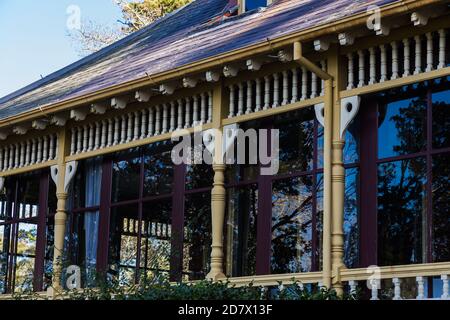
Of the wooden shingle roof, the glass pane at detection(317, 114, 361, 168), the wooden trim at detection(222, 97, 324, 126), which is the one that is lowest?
the glass pane at detection(317, 114, 361, 168)

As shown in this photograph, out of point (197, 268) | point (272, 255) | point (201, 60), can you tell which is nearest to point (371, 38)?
point (201, 60)

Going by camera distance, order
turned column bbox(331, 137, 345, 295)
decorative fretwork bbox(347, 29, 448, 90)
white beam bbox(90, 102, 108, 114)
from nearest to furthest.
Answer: decorative fretwork bbox(347, 29, 448, 90), turned column bbox(331, 137, 345, 295), white beam bbox(90, 102, 108, 114)

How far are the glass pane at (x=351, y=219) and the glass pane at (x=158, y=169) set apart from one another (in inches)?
127

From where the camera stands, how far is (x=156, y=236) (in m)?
14.8

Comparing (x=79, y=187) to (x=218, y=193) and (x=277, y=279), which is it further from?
(x=277, y=279)

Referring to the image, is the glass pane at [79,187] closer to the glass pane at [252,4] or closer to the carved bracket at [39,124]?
the carved bracket at [39,124]

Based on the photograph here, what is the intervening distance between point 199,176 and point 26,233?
441 cm

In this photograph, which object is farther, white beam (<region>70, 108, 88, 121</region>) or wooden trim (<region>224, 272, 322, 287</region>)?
white beam (<region>70, 108, 88, 121</region>)

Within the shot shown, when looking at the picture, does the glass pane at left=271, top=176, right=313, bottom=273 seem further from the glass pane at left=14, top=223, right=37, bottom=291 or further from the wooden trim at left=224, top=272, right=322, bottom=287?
the glass pane at left=14, top=223, right=37, bottom=291

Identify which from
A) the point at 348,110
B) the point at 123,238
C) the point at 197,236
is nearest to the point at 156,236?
the point at 123,238

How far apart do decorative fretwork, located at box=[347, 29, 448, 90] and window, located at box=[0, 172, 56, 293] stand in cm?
655

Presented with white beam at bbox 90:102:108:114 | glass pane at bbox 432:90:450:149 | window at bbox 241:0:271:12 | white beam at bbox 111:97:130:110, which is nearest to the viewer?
glass pane at bbox 432:90:450:149

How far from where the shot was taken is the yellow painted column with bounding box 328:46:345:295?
11.6 meters

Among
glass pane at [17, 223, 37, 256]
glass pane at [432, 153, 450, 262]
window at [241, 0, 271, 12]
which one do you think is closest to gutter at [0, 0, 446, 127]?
glass pane at [432, 153, 450, 262]
